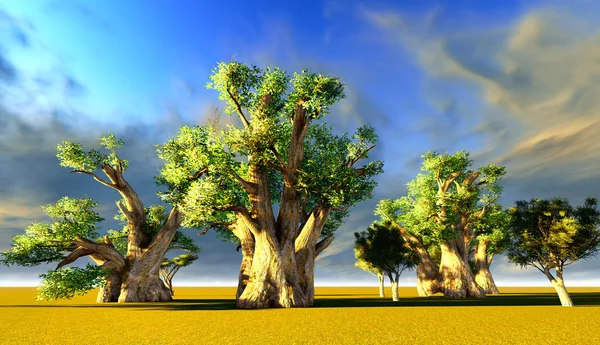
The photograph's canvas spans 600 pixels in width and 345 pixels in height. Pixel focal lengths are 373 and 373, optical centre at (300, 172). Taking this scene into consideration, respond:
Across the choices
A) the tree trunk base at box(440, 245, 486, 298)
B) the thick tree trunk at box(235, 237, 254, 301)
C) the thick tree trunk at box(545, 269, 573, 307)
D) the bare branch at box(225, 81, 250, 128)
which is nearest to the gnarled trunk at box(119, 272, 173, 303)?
the thick tree trunk at box(235, 237, 254, 301)

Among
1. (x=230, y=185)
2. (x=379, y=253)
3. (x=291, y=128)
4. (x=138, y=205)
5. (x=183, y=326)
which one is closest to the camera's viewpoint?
(x=183, y=326)

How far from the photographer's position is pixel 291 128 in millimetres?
40625

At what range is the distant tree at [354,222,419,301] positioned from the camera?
178ft

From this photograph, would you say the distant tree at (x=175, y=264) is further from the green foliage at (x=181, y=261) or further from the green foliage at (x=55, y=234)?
the green foliage at (x=55, y=234)

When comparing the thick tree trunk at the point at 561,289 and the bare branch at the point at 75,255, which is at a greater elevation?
the bare branch at the point at 75,255

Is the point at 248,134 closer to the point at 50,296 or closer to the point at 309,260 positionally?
the point at 309,260

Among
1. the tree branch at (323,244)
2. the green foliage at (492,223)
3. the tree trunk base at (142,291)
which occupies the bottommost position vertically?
the tree trunk base at (142,291)

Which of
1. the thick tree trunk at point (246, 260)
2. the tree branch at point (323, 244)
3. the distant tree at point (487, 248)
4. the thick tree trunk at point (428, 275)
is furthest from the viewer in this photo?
the thick tree trunk at point (428, 275)

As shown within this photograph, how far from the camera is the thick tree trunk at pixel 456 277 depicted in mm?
57969

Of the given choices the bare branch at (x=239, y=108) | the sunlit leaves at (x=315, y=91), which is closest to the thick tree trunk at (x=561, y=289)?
the sunlit leaves at (x=315, y=91)

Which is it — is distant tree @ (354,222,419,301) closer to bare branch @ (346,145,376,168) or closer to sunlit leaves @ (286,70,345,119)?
bare branch @ (346,145,376,168)

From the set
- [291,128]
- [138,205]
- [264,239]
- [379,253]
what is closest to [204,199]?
[264,239]

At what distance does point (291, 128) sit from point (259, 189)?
7.70m

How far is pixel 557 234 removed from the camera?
36688 millimetres
